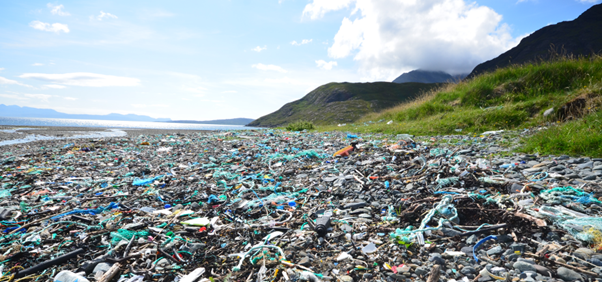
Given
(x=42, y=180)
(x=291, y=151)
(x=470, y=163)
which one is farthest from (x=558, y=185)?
(x=42, y=180)

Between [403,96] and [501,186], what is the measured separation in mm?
125887

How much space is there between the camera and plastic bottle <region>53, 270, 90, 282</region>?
231 centimetres

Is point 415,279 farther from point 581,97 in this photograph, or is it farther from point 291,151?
point 581,97

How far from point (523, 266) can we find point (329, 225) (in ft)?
6.21

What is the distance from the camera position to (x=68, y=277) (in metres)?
2.37

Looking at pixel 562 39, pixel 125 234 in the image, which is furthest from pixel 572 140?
pixel 562 39

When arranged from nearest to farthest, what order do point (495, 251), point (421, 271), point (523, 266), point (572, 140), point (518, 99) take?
point (523, 266) → point (421, 271) → point (495, 251) → point (572, 140) → point (518, 99)

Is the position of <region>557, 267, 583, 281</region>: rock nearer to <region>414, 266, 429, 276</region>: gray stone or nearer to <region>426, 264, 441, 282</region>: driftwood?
<region>426, 264, 441, 282</region>: driftwood

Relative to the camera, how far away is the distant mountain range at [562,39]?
8788 centimetres

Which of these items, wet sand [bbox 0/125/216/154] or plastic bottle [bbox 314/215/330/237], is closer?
plastic bottle [bbox 314/215/330/237]

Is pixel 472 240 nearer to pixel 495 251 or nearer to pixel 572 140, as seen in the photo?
pixel 495 251

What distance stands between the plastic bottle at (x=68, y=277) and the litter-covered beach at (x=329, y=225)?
0.03 ft

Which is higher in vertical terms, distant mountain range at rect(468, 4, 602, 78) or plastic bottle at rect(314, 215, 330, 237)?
distant mountain range at rect(468, 4, 602, 78)

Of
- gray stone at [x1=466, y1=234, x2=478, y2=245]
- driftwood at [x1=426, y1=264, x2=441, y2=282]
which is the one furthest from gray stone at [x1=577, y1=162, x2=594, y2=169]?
driftwood at [x1=426, y1=264, x2=441, y2=282]
